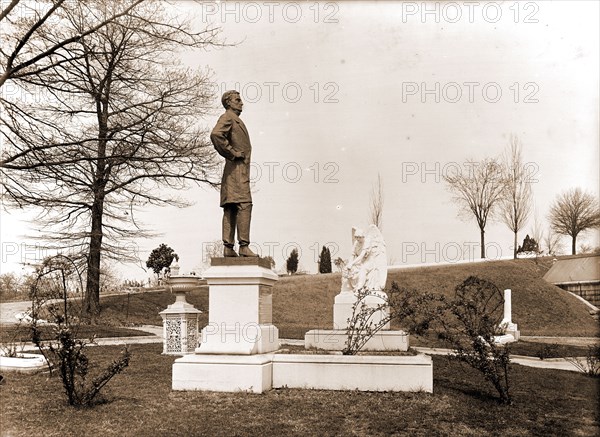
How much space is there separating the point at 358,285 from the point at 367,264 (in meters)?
0.61

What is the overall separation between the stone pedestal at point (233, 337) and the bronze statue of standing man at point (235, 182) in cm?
41

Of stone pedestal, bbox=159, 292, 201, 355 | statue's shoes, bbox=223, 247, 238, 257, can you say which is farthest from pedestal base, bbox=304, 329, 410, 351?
statue's shoes, bbox=223, 247, 238, 257

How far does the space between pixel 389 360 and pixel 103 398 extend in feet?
12.8

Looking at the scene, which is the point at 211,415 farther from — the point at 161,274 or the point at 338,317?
the point at 161,274

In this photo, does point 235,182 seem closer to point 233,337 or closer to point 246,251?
point 246,251

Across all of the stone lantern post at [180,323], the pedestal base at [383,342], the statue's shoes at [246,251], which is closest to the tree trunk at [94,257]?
the stone lantern post at [180,323]

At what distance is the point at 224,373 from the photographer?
25.4 feet

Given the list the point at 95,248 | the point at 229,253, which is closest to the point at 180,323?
the point at 229,253

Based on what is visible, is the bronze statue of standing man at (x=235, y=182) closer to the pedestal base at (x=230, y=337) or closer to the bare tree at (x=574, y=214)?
the pedestal base at (x=230, y=337)

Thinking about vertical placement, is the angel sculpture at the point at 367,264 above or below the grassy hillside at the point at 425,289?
above

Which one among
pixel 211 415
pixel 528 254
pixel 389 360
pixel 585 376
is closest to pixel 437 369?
pixel 585 376

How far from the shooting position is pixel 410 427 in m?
6.26

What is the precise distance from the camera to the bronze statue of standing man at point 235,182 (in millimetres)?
8391

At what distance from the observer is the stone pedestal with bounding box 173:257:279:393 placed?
7.70m
